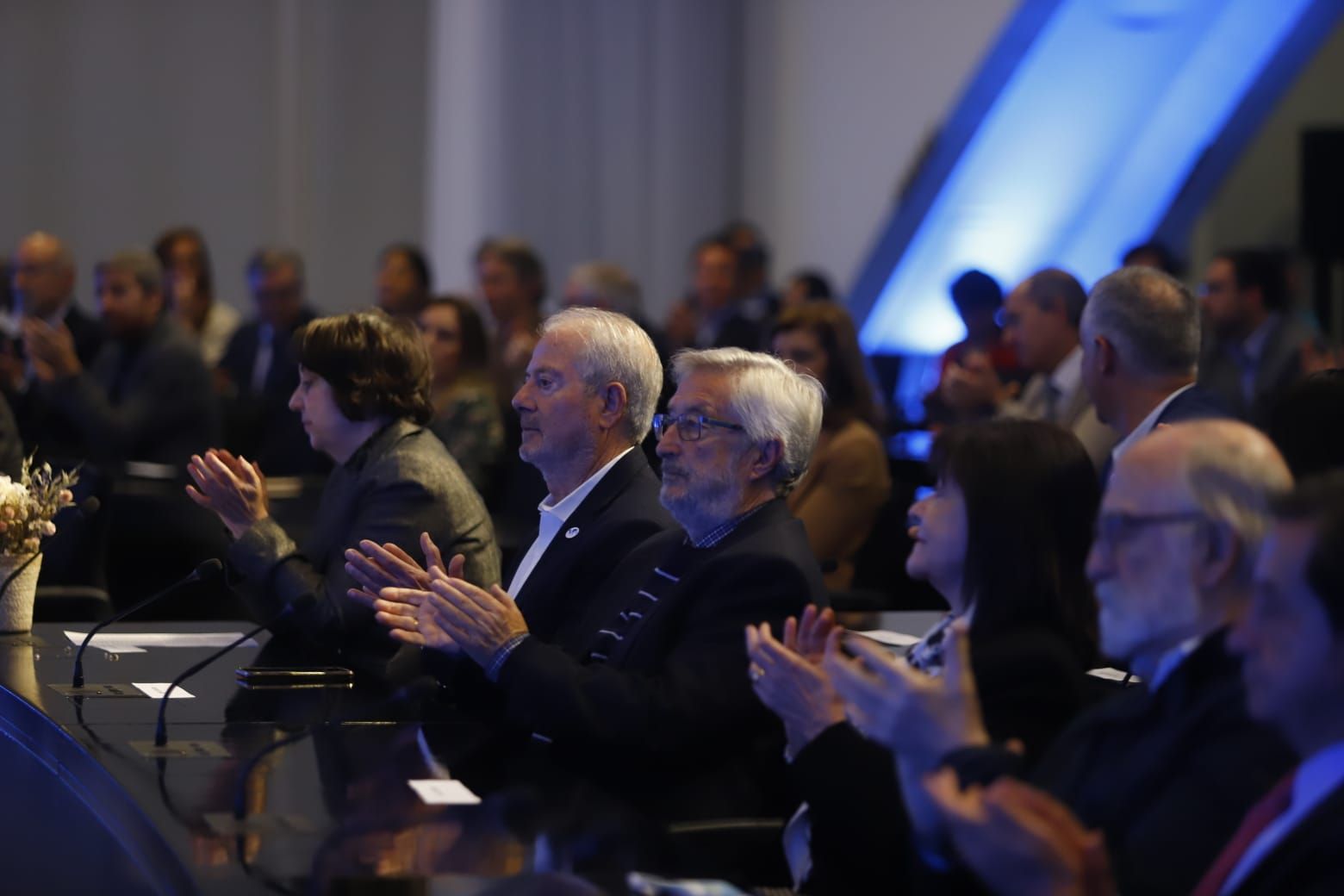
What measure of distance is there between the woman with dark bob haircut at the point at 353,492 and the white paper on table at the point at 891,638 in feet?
2.48

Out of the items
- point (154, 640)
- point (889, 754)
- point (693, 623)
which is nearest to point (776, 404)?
point (693, 623)

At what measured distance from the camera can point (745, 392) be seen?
300 centimetres

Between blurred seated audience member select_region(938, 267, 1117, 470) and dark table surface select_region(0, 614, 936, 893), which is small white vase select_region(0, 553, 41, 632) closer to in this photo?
dark table surface select_region(0, 614, 936, 893)

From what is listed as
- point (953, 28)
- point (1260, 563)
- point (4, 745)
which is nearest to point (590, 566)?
point (4, 745)

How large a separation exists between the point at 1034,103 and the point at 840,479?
4.49 m

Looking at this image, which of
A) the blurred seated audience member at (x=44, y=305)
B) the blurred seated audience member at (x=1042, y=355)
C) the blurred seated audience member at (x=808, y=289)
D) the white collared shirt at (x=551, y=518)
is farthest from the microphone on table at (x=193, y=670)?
the blurred seated audience member at (x=808, y=289)

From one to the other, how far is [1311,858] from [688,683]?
3.77 ft

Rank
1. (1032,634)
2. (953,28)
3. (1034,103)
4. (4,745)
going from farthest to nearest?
(953,28)
(1034,103)
(4,745)
(1032,634)

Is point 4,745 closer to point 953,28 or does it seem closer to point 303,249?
point 953,28

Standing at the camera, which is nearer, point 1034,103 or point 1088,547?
point 1088,547

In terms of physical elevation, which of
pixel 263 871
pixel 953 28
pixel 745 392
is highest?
pixel 953 28

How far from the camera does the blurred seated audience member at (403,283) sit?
27.4ft

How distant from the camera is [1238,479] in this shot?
2.02 m

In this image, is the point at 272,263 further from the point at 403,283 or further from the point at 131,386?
the point at 131,386
